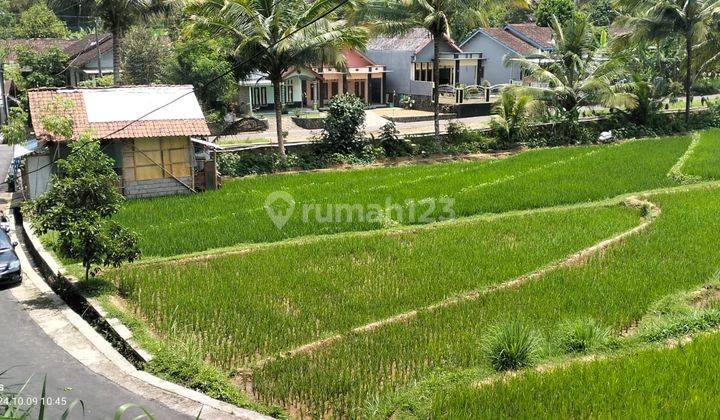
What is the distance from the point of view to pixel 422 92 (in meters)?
43.6

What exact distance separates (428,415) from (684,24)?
29936 mm

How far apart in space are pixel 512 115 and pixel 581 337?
21.0 meters

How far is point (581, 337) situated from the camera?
10.3 meters

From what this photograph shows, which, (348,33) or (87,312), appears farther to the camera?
(348,33)

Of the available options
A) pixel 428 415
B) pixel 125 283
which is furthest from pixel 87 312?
pixel 428 415

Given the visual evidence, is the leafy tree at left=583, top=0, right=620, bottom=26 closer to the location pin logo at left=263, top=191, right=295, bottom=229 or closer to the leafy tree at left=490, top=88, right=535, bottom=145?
the leafy tree at left=490, top=88, right=535, bottom=145

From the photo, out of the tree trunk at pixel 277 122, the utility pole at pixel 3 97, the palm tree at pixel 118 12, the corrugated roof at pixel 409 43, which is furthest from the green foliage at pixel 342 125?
the utility pole at pixel 3 97

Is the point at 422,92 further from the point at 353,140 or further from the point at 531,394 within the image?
the point at 531,394

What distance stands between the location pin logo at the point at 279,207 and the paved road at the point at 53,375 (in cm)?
656

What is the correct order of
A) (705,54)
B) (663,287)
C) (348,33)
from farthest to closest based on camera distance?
(705,54) → (348,33) → (663,287)

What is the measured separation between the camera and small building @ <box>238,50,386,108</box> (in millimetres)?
41688

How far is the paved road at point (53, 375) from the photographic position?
9344 mm

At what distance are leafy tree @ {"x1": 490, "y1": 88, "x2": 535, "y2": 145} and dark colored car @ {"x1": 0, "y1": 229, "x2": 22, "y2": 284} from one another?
20.5m

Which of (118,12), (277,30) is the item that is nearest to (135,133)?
(277,30)
